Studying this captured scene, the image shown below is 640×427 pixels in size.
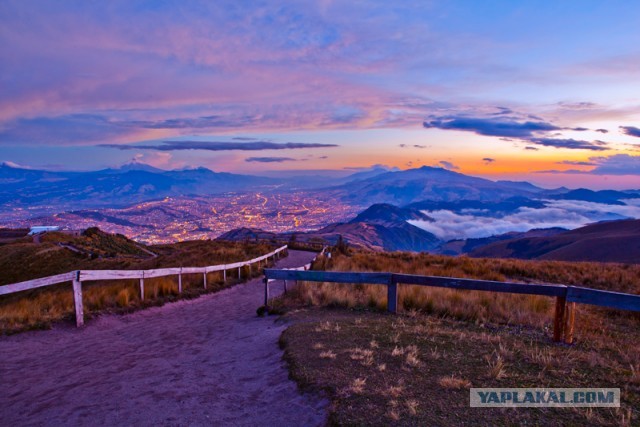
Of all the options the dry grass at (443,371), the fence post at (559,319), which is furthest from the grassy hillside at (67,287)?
the fence post at (559,319)

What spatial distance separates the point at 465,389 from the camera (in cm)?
497

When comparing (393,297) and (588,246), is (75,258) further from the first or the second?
(588,246)

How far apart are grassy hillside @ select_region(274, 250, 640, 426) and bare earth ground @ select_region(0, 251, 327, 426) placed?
1.77 ft

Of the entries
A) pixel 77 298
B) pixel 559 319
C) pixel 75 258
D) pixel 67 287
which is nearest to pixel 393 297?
pixel 559 319

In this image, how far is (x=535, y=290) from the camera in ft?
26.3

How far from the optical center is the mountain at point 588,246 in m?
69.9

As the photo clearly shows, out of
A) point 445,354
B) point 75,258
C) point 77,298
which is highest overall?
point 445,354

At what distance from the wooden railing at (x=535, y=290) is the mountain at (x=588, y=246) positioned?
195 ft

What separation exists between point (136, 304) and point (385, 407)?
928 cm

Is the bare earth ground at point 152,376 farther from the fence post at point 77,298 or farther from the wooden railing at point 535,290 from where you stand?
the wooden railing at point 535,290

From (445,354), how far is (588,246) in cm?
8854

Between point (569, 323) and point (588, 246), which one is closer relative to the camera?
point (569, 323)

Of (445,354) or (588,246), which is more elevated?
(445,354)

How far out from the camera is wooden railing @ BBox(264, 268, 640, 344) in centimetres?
692
